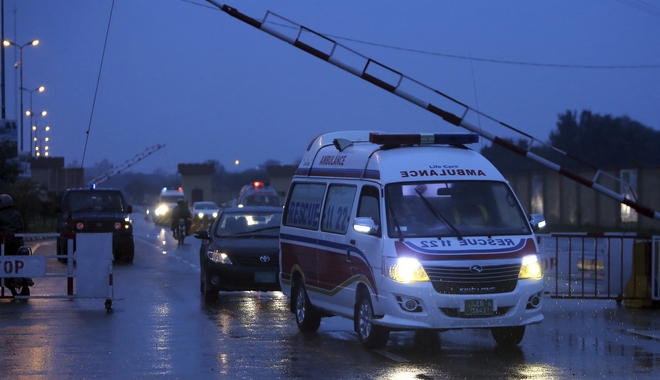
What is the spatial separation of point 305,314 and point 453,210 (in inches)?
104

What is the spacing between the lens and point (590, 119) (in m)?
84.3

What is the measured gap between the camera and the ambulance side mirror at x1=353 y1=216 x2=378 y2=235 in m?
10.8

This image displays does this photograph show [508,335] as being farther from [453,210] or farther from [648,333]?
[648,333]

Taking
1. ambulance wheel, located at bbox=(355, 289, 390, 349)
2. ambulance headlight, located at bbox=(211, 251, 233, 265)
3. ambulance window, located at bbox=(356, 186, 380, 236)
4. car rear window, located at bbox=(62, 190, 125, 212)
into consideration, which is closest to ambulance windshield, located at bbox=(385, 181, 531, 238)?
ambulance window, located at bbox=(356, 186, 380, 236)

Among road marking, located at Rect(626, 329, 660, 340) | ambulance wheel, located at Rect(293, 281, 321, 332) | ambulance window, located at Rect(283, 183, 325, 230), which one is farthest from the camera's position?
ambulance window, located at Rect(283, 183, 325, 230)

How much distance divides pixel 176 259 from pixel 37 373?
19.4 m

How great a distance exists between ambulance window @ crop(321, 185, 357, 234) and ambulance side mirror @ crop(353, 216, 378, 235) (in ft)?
2.55

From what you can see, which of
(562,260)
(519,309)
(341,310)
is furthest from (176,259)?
(519,309)

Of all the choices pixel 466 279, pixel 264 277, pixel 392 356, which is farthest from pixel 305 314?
pixel 264 277

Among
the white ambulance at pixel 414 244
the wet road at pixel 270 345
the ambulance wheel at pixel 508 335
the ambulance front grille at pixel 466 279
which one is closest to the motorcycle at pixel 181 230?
the wet road at pixel 270 345

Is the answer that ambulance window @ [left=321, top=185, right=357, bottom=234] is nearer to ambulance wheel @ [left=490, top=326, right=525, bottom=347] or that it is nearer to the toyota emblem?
the toyota emblem

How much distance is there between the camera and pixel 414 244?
10.6 metres

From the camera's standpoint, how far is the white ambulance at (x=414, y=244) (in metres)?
10.4

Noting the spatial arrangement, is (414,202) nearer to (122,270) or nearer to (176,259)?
(122,270)
